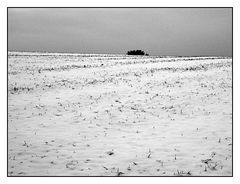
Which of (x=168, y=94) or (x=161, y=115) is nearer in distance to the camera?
(x=161, y=115)

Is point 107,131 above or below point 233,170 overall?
above

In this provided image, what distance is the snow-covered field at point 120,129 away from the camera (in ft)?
29.0

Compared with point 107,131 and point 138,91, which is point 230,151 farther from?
point 138,91

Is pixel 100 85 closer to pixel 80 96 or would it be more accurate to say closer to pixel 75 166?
pixel 80 96

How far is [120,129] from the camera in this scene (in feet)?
39.9

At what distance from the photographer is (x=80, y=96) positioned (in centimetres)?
1786

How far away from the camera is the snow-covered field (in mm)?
8844

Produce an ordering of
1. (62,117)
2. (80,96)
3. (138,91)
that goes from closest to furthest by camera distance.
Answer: (62,117) → (80,96) → (138,91)

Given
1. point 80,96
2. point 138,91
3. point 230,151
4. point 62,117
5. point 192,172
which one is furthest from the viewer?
point 138,91

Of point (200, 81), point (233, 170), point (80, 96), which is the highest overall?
point (200, 81)
